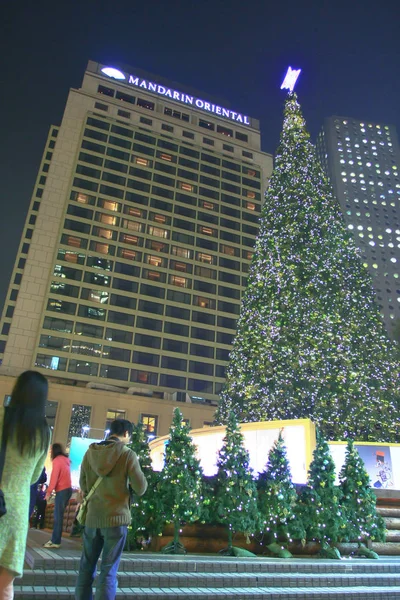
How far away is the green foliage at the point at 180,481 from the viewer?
746cm

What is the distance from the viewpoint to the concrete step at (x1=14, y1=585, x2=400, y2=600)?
4.91 m

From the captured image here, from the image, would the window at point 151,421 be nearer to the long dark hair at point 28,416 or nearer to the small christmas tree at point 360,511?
the small christmas tree at point 360,511

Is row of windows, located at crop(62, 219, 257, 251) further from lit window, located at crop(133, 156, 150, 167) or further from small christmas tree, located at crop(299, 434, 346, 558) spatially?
small christmas tree, located at crop(299, 434, 346, 558)

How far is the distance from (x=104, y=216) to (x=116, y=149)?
39.6 feet

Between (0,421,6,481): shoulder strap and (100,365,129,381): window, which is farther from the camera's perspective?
(100,365,129,381): window

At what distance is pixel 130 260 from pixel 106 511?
55832 mm

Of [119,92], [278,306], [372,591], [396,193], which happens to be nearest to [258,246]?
[278,306]

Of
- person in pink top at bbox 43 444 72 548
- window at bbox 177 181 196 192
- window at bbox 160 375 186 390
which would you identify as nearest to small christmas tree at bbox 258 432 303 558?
person in pink top at bbox 43 444 72 548

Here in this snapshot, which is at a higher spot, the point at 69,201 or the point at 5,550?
the point at 69,201

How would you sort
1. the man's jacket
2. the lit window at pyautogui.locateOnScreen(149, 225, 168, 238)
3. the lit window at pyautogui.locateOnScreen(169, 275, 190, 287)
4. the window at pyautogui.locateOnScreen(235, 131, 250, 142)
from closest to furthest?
the man's jacket < the lit window at pyautogui.locateOnScreen(169, 275, 190, 287) < the lit window at pyautogui.locateOnScreen(149, 225, 168, 238) < the window at pyautogui.locateOnScreen(235, 131, 250, 142)

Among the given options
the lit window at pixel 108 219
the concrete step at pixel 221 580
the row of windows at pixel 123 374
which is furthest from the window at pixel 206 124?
the concrete step at pixel 221 580

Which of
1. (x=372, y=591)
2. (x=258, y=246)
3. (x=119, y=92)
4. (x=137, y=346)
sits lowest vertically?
(x=372, y=591)

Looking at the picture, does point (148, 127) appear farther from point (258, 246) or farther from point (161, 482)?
point (161, 482)

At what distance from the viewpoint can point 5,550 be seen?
2410mm
